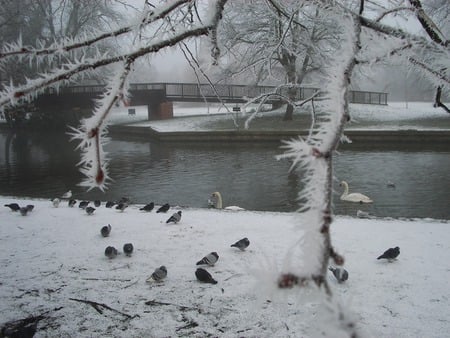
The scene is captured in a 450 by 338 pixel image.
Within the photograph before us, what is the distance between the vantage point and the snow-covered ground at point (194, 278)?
10.3 ft

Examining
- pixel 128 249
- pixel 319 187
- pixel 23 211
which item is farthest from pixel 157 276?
pixel 23 211

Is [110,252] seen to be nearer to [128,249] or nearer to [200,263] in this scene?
[128,249]

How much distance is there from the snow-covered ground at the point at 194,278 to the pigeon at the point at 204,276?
6cm

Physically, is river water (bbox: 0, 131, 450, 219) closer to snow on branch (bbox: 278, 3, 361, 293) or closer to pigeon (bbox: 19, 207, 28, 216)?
pigeon (bbox: 19, 207, 28, 216)

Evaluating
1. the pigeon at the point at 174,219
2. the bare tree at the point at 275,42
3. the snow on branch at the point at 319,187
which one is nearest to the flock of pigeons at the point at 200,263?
the pigeon at the point at 174,219

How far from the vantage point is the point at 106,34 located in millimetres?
1655

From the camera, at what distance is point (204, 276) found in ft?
12.6

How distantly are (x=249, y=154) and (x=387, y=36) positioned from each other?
51.3 feet

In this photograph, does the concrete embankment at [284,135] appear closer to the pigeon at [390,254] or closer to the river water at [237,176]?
the river water at [237,176]

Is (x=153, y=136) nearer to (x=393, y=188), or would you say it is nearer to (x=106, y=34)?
(x=393, y=188)

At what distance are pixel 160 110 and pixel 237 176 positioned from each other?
64.5 feet

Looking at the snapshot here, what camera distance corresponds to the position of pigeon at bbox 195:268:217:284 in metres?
3.86

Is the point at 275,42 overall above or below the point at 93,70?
above

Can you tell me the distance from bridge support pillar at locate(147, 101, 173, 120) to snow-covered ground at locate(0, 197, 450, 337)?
2560cm
